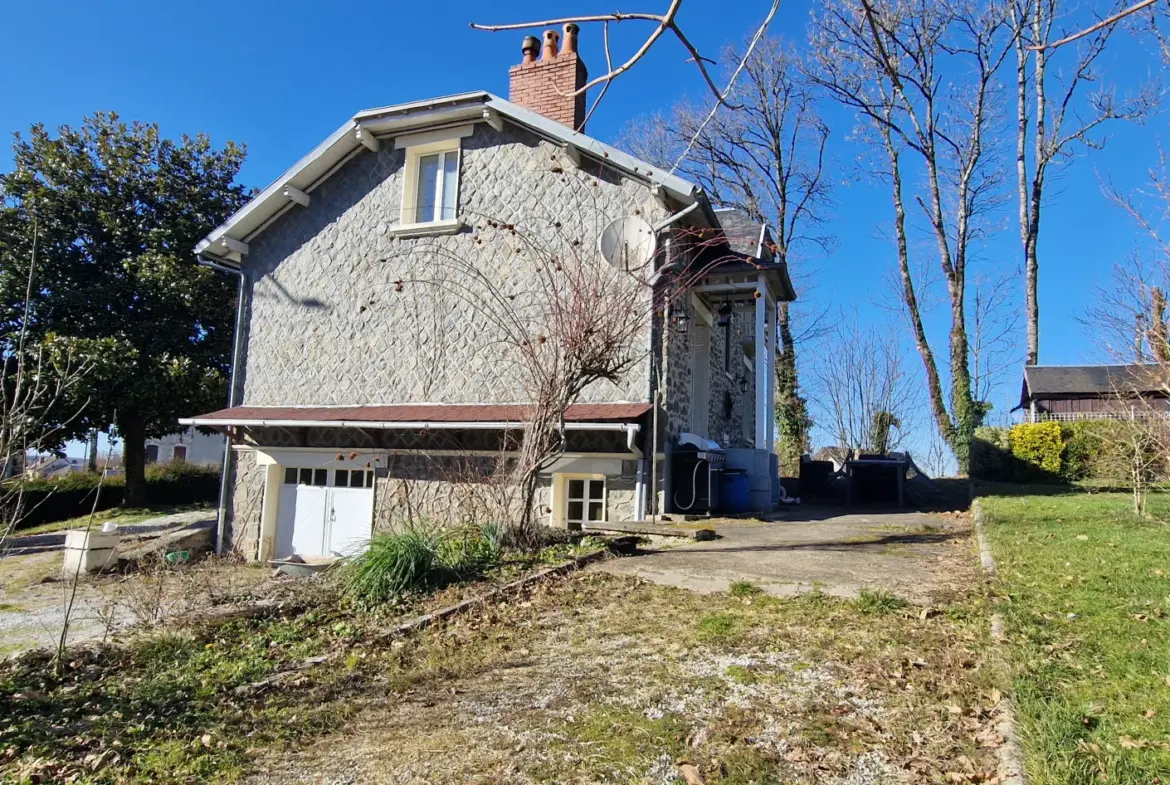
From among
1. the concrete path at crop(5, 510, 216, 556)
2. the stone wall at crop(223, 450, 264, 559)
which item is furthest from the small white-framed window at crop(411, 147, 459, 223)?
the concrete path at crop(5, 510, 216, 556)

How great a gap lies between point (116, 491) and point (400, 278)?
52.4 feet

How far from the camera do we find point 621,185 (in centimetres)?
1201

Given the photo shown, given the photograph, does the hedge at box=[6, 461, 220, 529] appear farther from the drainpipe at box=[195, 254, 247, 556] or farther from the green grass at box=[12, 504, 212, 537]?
the drainpipe at box=[195, 254, 247, 556]

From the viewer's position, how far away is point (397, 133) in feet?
45.3

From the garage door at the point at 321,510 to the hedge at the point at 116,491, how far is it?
31.5ft

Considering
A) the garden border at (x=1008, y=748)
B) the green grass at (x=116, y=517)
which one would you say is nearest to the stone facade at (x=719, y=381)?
the garden border at (x=1008, y=748)

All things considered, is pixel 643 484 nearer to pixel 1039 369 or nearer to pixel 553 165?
pixel 553 165

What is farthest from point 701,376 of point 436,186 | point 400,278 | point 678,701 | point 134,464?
point 134,464

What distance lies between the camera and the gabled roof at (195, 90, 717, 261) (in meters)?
11.5

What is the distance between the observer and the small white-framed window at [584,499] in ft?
39.0

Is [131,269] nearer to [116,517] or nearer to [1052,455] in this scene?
[116,517]

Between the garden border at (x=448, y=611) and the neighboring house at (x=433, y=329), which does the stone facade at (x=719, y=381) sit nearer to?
the neighboring house at (x=433, y=329)

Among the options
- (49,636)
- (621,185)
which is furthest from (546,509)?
(49,636)

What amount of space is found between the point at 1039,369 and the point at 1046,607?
29692 mm
